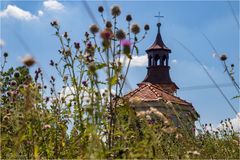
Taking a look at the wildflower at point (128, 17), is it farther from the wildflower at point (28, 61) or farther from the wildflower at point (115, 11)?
the wildflower at point (28, 61)

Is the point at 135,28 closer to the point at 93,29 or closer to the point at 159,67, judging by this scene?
the point at 93,29

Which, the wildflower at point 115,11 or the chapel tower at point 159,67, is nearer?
the wildflower at point 115,11

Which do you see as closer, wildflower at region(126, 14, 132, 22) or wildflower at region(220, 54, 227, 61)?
wildflower at region(126, 14, 132, 22)

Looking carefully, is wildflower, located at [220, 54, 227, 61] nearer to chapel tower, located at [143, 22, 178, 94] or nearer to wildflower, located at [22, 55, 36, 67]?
wildflower, located at [22, 55, 36, 67]

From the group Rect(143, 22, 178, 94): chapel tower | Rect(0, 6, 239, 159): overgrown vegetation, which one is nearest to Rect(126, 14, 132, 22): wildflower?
Rect(0, 6, 239, 159): overgrown vegetation

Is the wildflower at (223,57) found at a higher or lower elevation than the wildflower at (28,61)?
higher

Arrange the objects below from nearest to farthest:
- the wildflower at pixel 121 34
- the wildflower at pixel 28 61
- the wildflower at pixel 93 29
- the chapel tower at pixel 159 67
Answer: the wildflower at pixel 28 61 < the wildflower at pixel 121 34 < the wildflower at pixel 93 29 < the chapel tower at pixel 159 67

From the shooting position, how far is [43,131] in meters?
3.48

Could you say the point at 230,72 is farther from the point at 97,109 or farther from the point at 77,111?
the point at 97,109

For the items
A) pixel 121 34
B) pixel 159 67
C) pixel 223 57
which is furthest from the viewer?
pixel 159 67

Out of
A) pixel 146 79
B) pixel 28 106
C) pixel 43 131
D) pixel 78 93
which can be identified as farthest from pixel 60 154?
pixel 146 79

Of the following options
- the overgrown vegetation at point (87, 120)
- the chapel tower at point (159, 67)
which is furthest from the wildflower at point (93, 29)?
the chapel tower at point (159, 67)

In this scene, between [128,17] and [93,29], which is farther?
[128,17]

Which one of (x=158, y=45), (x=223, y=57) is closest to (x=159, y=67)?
(x=158, y=45)
